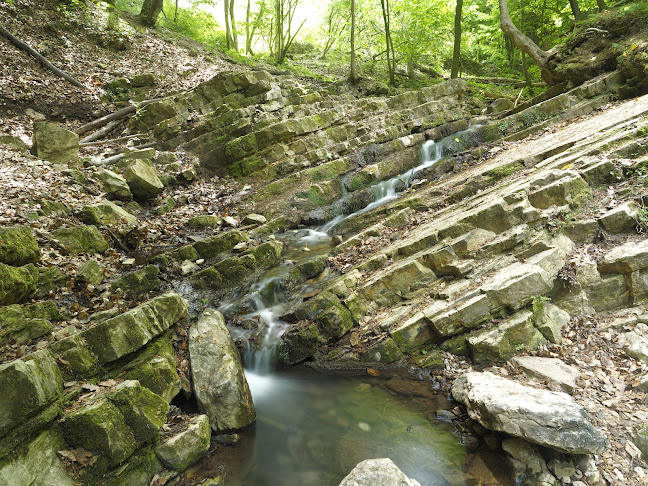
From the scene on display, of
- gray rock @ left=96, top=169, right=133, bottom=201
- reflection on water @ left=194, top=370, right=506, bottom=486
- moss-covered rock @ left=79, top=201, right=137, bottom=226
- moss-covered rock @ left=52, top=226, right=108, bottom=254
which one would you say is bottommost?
reflection on water @ left=194, top=370, right=506, bottom=486

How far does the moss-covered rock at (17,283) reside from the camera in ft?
15.4

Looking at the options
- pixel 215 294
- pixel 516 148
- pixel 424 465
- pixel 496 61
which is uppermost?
pixel 496 61

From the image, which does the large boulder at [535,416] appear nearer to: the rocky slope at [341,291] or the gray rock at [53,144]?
the rocky slope at [341,291]

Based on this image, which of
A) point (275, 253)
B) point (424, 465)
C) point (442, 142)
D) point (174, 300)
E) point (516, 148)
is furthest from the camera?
point (442, 142)

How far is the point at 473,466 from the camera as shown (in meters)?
4.13

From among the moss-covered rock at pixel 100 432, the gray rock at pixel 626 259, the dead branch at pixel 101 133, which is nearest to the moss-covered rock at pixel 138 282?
the moss-covered rock at pixel 100 432

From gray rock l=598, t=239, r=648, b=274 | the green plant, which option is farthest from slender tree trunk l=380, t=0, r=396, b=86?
the green plant

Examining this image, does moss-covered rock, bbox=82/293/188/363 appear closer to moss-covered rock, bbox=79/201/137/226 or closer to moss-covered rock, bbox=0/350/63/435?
moss-covered rock, bbox=0/350/63/435

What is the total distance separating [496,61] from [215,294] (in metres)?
24.7

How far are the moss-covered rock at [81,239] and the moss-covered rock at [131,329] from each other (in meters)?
3.04

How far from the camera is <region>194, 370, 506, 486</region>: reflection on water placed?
4.30 meters

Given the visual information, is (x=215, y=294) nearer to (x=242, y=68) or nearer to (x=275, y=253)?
(x=275, y=253)

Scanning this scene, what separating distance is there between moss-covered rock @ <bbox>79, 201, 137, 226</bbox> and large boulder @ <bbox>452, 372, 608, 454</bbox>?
8411 mm

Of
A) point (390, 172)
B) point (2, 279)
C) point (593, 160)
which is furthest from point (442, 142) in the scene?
point (2, 279)
